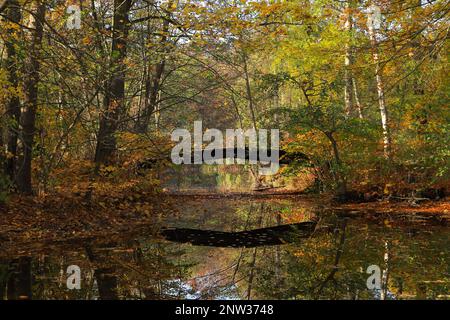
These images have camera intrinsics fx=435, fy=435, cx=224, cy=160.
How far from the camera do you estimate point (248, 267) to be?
19.6 ft

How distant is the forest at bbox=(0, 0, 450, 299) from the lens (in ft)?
24.6

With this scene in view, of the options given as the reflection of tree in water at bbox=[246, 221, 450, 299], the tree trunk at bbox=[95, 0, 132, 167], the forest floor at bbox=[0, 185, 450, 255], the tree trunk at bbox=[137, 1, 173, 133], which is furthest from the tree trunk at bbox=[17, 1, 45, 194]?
the reflection of tree in water at bbox=[246, 221, 450, 299]

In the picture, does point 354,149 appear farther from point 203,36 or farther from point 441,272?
point 441,272

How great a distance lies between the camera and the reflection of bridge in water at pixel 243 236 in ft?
25.9

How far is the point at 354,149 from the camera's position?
1318 centimetres

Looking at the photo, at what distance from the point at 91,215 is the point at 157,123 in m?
3.62

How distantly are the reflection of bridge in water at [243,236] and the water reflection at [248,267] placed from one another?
81 millimetres

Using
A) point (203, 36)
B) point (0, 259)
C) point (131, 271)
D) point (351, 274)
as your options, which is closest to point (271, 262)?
point (351, 274)

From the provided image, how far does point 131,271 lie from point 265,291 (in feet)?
6.16

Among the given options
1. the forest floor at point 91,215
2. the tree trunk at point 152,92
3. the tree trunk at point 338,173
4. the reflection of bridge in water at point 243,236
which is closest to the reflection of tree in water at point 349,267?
the reflection of bridge in water at point 243,236

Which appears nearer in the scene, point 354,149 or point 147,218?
point 147,218

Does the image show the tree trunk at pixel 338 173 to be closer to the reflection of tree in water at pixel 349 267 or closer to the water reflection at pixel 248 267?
the water reflection at pixel 248 267

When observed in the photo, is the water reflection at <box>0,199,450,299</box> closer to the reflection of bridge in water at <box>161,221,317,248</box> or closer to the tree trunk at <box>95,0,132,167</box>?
the reflection of bridge in water at <box>161,221,317,248</box>

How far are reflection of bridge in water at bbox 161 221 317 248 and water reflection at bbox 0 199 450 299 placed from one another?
81 millimetres
